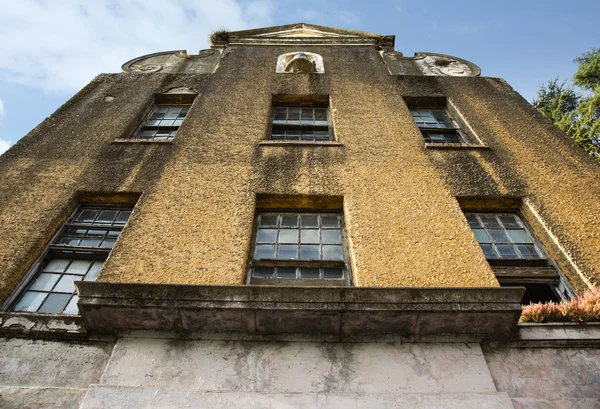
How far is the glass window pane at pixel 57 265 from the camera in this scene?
4.39 m

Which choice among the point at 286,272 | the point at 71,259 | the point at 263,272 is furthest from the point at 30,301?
the point at 286,272

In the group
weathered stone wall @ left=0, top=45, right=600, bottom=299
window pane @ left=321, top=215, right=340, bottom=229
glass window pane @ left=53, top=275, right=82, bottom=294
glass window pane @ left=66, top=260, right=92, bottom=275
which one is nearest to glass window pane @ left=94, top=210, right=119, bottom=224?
weathered stone wall @ left=0, top=45, right=600, bottom=299

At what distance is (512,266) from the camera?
4445mm

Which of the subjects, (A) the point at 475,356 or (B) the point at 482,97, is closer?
(A) the point at 475,356

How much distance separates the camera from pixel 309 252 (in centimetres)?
449

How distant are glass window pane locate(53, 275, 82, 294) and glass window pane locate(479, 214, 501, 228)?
4947 millimetres

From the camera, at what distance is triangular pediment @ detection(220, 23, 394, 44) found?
10633mm

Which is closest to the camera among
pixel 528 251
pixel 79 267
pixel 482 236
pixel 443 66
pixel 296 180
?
pixel 79 267

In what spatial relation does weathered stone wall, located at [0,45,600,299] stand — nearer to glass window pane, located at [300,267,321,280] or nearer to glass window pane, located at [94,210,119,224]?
glass window pane, located at [94,210,119,224]

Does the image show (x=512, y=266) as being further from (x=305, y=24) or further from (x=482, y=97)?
(x=305, y=24)

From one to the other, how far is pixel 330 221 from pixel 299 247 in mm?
642

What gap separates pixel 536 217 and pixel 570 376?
7.17 ft

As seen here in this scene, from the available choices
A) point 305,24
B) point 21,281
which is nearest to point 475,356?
point 21,281

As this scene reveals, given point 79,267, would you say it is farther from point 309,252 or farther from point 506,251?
point 506,251
